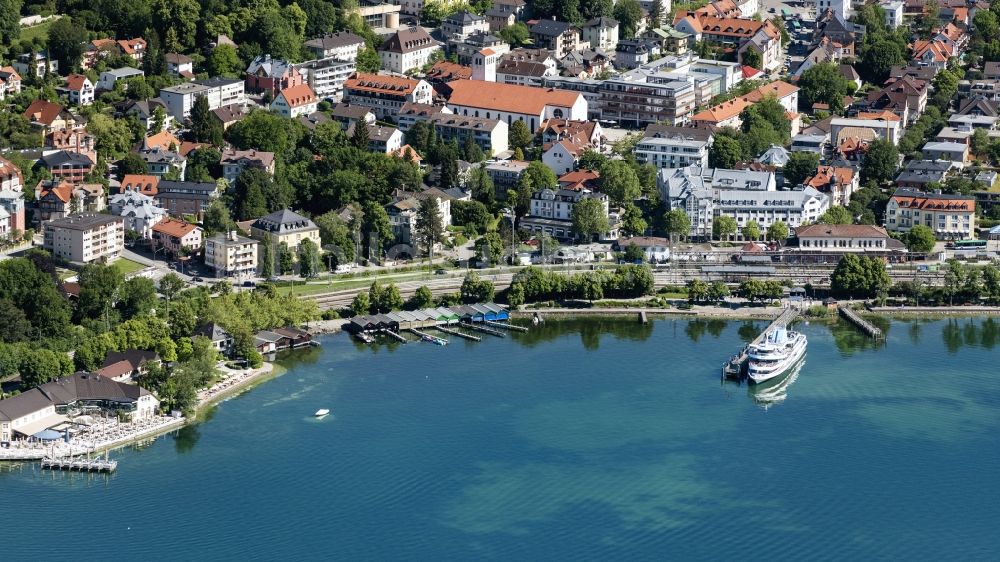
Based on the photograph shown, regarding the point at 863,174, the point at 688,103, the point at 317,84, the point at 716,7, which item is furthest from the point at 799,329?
the point at 716,7

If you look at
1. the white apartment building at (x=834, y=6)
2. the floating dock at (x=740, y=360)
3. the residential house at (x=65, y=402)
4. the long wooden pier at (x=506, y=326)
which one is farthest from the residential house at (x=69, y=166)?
the white apartment building at (x=834, y=6)

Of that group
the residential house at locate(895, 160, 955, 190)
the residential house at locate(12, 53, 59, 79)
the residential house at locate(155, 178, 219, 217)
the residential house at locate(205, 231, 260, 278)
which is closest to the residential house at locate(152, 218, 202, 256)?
the residential house at locate(205, 231, 260, 278)

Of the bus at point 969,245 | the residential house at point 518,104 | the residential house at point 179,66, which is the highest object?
the residential house at point 179,66

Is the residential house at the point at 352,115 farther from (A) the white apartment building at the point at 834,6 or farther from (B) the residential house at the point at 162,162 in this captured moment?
(A) the white apartment building at the point at 834,6

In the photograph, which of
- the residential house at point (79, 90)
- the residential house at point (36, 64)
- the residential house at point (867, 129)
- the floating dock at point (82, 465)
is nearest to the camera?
the floating dock at point (82, 465)

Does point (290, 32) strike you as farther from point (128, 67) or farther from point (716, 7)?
Answer: point (716, 7)
